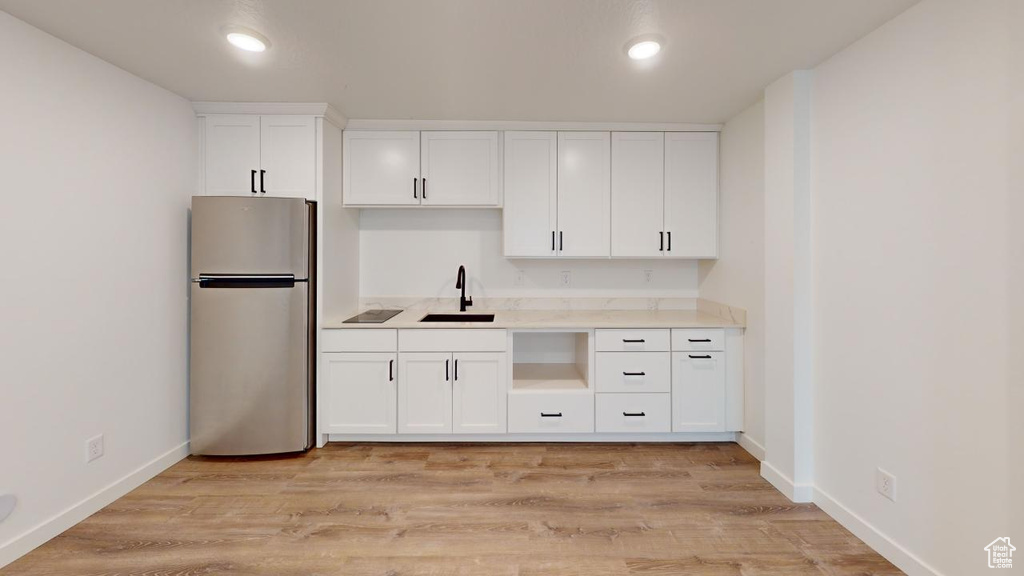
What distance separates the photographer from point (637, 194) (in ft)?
11.0

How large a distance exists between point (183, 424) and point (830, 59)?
4.34 m

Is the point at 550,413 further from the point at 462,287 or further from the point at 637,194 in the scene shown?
the point at 637,194

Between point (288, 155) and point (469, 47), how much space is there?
157cm

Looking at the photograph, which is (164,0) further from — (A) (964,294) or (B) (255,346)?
(A) (964,294)

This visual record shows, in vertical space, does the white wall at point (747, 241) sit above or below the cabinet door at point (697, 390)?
above

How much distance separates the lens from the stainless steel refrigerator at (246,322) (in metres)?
2.74

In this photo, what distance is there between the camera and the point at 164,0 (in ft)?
5.83

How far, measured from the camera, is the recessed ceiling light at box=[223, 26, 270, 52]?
200 centimetres

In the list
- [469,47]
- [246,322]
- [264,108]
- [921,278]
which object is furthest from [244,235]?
[921,278]

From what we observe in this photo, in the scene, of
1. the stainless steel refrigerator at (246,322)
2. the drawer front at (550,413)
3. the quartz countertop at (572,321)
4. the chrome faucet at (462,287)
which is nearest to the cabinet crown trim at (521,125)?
the stainless steel refrigerator at (246,322)

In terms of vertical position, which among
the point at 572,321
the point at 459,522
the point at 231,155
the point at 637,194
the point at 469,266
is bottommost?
the point at 459,522

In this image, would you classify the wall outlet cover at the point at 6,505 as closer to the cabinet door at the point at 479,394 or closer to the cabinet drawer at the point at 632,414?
the cabinet door at the point at 479,394

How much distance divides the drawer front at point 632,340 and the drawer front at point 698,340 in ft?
0.24

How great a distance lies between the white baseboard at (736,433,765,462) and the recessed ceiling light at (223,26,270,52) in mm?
3637
